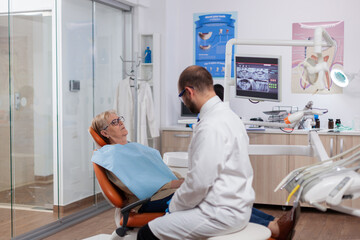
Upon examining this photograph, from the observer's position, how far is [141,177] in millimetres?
2816

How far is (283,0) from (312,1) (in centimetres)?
30

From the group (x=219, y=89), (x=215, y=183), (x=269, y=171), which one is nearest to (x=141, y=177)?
(x=215, y=183)

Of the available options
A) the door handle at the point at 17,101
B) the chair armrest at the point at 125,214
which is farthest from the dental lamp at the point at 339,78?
the door handle at the point at 17,101

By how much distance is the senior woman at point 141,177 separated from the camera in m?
2.47

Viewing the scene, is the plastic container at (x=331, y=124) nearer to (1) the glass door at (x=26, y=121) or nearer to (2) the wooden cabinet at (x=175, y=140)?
(2) the wooden cabinet at (x=175, y=140)

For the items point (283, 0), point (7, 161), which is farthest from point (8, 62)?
point (283, 0)

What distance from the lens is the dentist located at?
83.0 inches

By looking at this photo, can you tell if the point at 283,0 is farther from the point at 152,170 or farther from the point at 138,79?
the point at 152,170

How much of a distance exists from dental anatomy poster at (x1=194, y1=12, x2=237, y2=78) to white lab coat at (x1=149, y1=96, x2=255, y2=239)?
319cm

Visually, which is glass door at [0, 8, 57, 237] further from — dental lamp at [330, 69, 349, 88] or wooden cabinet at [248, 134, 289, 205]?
dental lamp at [330, 69, 349, 88]

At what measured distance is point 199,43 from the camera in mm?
5438

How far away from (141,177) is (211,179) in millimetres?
788

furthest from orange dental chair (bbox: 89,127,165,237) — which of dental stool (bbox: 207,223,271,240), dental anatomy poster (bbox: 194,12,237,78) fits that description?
dental anatomy poster (bbox: 194,12,237,78)

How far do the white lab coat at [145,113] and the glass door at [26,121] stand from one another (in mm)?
1141
